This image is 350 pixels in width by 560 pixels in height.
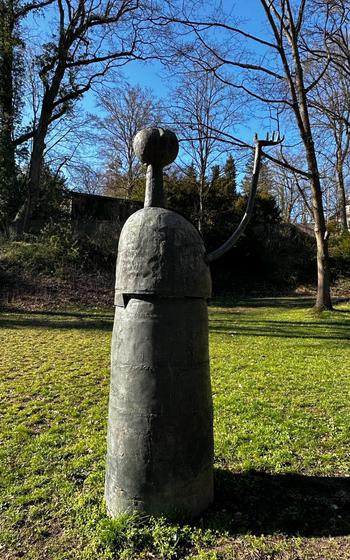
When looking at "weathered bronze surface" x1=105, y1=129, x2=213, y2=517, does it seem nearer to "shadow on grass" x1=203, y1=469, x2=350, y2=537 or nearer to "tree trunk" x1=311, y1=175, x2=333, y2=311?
"shadow on grass" x1=203, y1=469, x2=350, y2=537

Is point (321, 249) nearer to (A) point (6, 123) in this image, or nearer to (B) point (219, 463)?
(B) point (219, 463)

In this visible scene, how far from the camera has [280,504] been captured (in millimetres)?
3146

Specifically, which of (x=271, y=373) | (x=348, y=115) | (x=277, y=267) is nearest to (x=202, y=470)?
(x=271, y=373)

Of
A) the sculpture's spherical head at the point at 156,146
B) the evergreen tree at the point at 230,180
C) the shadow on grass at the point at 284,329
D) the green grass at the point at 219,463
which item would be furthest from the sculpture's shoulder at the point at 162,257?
the evergreen tree at the point at 230,180

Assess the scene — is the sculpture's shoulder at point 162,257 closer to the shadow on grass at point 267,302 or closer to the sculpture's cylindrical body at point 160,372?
the sculpture's cylindrical body at point 160,372

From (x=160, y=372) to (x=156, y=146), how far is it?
5.18 feet

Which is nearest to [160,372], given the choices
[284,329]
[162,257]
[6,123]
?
[162,257]

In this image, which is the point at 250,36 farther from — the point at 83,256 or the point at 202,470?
the point at 202,470

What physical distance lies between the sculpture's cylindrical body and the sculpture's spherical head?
0.42m

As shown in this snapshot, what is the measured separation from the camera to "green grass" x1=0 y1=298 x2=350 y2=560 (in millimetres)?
2707

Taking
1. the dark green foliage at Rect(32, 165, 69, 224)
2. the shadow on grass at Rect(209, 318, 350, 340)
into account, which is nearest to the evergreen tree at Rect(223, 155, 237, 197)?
the dark green foliage at Rect(32, 165, 69, 224)

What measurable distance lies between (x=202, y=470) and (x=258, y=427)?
1.81m

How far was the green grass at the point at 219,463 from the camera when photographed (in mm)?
2707

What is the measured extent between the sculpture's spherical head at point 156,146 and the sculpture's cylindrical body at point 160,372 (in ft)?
1.37
